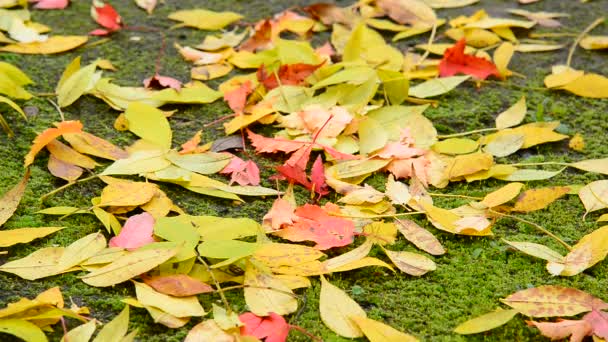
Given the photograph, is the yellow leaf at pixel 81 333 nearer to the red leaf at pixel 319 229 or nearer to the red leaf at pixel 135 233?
the red leaf at pixel 135 233

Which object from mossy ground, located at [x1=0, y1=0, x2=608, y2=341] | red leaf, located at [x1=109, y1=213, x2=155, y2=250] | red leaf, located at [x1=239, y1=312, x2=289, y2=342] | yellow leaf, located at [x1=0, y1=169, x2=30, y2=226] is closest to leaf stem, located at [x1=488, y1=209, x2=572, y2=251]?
mossy ground, located at [x1=0, y1=0, x2=608, y2=341]

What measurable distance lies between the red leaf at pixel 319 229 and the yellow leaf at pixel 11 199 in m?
0.44

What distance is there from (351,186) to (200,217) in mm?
280

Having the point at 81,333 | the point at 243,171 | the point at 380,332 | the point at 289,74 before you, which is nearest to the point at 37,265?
the point at 81,333

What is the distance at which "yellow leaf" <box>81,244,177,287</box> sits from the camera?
1.18 meters

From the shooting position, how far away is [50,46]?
1.93 metres

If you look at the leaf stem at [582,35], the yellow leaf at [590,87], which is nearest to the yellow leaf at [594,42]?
the leaf stem at [582,35]

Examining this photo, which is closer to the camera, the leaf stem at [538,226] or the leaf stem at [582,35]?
the leaf stem at [538,226]

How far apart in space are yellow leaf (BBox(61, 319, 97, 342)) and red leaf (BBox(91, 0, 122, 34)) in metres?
1.09

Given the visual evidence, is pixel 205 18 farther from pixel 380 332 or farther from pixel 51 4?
pixel 380 332

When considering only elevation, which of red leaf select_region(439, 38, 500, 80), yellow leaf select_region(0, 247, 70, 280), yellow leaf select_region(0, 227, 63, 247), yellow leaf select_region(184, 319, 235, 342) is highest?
red leaf select_region(439, 38, 500, 80)

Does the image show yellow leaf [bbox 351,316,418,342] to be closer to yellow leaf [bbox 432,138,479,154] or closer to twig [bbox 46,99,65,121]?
yellow leaf [bbox 432,138,479,154]

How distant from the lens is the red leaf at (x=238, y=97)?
1.69 meters

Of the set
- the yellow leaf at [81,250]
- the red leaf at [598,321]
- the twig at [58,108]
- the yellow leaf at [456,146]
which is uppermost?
the red leaf at [598,321]
